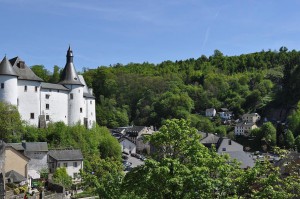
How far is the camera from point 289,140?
81875 mm

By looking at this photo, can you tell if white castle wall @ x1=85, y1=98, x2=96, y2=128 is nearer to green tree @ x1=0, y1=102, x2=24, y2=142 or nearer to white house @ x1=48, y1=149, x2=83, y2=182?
white house @ x1=48, y1=149, x2=83, y2=182

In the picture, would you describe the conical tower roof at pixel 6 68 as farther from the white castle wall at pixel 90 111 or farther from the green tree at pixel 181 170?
the green tree at pixel 181 170

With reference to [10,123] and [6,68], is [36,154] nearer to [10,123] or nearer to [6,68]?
[10,123]

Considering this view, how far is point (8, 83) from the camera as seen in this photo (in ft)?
151

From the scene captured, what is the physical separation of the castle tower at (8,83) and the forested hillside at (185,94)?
1852 inches

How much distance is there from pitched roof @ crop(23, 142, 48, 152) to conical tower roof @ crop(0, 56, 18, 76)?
7438 mm

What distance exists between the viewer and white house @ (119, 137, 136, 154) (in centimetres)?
7612

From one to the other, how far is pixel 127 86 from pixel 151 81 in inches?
340

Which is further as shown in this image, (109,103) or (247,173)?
(109,103)

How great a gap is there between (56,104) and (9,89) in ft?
22.0

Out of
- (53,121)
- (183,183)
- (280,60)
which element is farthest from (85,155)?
(280,60)

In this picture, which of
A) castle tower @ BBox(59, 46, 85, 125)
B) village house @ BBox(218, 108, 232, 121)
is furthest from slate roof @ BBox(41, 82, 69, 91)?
village house @ BBox(218, 108, 232, 121)

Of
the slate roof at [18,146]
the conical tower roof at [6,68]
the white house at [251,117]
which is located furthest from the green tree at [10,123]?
the white house at [251,117]

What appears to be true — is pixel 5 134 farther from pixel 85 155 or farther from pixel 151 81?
pixel 151 81
